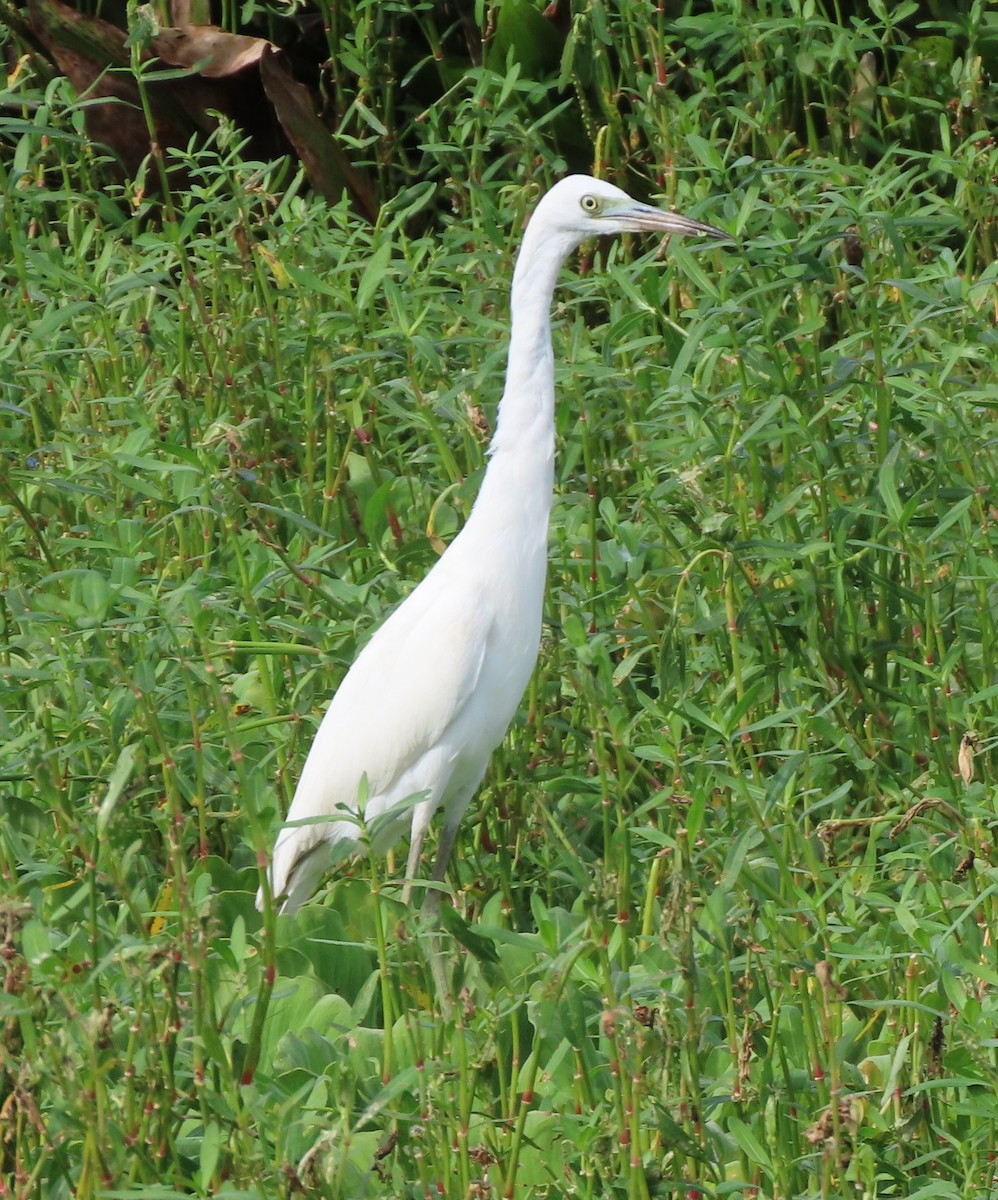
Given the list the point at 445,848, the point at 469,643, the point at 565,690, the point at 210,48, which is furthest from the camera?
the point at 210,48

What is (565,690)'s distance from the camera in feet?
9.75

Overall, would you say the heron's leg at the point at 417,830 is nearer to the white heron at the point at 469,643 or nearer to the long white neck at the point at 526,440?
the white heron at the point at 469,643

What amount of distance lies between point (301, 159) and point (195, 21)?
63 centimetres

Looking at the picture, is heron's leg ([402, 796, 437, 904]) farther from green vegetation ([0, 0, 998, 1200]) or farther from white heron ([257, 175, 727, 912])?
green vegetation ([0, 0, 998, 1200])

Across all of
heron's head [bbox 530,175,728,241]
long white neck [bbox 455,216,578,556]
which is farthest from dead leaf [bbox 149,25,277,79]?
long white neck [bbox 455,216,578,556]

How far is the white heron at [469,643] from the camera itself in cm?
271

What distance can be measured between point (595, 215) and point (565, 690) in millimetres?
766

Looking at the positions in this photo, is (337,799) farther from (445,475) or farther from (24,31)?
(24,31)

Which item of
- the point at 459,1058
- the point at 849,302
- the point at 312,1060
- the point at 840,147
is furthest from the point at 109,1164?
the point at 840,147

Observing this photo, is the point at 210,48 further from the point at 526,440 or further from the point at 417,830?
the point at 417,830

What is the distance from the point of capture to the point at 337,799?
2785mm

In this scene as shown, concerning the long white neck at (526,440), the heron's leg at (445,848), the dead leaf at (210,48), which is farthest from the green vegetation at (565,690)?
the dead leaf at (210,48)

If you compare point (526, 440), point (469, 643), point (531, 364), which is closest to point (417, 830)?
point (469, 643)

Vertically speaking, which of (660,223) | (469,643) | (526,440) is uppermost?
(660,223)
